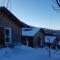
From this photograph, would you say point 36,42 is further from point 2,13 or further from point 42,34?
point 2,13

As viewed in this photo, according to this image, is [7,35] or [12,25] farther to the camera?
[12,25]

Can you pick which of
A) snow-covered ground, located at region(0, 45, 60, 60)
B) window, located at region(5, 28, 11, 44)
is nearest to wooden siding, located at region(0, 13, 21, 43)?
window, located at region(5, 28, 11, 44)

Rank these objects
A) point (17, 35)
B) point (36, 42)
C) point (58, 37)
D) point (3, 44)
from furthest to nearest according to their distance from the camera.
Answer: point (58, 37) → point (36, 42) → point (17, 35) → point (3, 44)

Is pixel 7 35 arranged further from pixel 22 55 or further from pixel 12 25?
pixel 22 55

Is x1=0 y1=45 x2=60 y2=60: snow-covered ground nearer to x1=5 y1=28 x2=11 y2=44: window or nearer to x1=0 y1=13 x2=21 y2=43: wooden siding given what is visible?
x1=5 y1=28 x2=11 y2=44: window

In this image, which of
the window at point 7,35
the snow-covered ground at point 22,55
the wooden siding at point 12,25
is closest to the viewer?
the snow-covered ground at point 22,55

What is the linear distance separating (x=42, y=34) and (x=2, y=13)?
13632 millimetres

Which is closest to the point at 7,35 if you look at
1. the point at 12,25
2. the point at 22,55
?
the point at 12,25

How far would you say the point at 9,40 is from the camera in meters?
21.6

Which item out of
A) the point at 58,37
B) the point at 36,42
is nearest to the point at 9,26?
the point at 36,42

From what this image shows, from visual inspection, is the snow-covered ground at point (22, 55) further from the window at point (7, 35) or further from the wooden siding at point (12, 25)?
the wooden siding at point (12, 25)

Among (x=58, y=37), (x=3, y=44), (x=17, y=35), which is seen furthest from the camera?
(x=58, y=37)

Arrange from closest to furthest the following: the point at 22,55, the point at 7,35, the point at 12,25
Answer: the point at 22,55, the point at 7,35, the point at 12,25

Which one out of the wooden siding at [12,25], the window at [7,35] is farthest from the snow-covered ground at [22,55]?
the wooden siding at [12,25]
